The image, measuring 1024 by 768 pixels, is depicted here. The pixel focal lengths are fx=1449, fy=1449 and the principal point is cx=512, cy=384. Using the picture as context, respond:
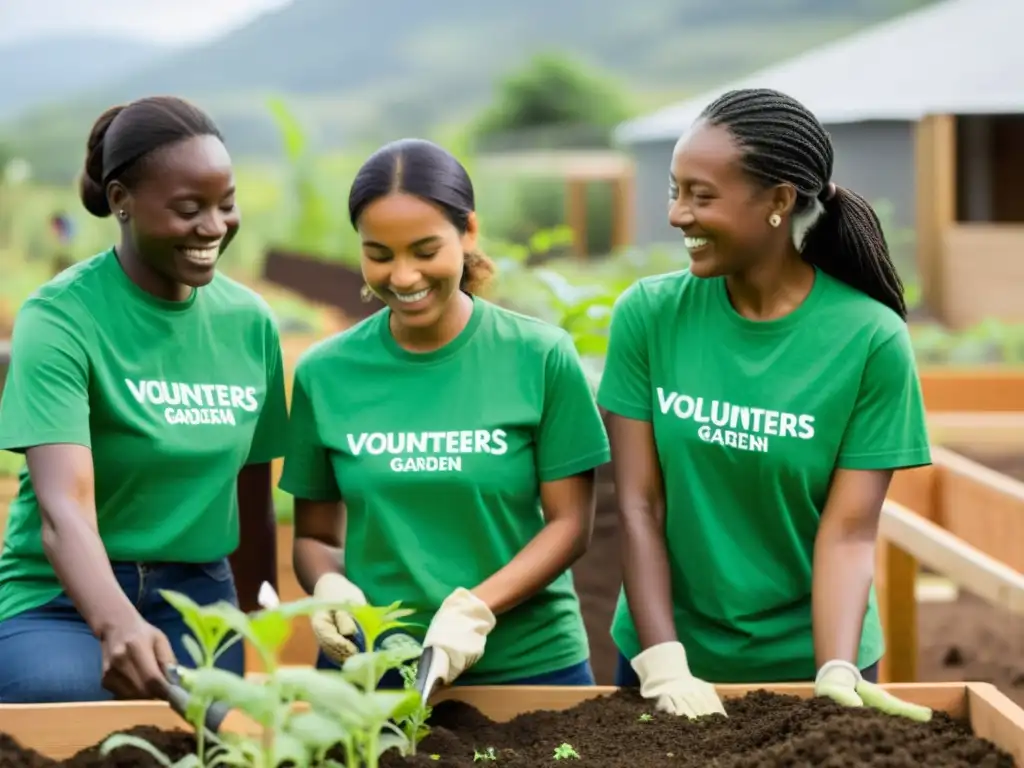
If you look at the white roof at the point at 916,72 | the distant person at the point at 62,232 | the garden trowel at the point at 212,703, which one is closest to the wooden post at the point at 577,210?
the white roof at the point at 916,72

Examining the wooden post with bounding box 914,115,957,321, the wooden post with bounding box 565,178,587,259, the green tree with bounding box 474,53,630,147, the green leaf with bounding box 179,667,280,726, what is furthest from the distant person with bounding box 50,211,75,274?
the green tree with bounding box 474,53,630,147

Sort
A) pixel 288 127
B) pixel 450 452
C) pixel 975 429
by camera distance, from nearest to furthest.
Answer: pixel 450 452 < pixel 975 429 < pixel 288 127

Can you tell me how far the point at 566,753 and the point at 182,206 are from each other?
0.98 m

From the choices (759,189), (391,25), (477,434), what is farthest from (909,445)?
(391,25)

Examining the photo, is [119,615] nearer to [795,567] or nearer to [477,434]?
[477,434]

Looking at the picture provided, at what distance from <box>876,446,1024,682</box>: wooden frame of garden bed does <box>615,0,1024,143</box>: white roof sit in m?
7.70

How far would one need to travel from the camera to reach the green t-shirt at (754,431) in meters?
2.09

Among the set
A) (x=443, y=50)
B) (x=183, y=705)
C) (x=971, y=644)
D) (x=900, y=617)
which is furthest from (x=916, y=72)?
(x=443, y=50)

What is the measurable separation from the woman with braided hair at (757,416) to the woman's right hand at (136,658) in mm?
677

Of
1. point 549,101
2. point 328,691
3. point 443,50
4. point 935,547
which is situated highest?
point 443,50

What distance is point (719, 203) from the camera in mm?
2053

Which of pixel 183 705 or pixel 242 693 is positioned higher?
pixel 242 693

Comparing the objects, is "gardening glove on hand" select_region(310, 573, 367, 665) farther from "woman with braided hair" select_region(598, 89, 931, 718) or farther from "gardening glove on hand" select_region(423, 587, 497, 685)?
"woman with braided hair" select_region(598, 89, 931, 718)

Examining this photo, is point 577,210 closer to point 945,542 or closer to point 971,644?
point 971,644
